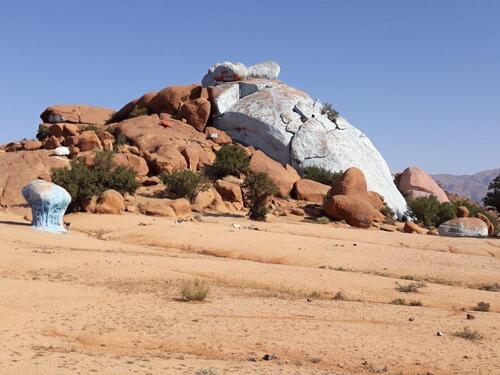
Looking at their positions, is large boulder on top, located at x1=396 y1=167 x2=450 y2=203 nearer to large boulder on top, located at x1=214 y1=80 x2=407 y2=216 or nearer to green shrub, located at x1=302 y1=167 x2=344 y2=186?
large boulder on top, located at x1=214 y1=80 x2=407 y2=216

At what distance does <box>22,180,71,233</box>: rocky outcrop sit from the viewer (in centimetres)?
1761

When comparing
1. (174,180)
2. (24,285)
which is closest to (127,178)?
(174,180)

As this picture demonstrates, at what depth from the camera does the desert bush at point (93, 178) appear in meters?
22.1

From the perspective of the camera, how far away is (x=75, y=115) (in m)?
41.5

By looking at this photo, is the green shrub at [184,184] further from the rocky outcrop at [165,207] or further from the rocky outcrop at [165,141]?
the rocky outcrop at [165,141]

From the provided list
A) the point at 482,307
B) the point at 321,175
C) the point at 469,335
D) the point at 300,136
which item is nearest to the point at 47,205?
the point at 482,307

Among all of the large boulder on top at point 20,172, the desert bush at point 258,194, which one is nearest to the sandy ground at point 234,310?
the desert bush at point 258,194

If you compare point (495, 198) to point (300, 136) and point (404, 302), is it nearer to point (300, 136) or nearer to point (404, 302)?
point (300, 136)

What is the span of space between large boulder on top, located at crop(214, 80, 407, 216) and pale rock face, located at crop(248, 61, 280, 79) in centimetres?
499

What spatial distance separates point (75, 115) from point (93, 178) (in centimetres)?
2032

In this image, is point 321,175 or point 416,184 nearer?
point 321,175

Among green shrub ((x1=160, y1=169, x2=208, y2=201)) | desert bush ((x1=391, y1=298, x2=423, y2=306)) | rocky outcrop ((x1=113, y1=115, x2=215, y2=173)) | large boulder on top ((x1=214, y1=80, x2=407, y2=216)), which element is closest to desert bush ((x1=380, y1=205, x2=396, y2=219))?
large boulder on top ((x1=214, y1=80, x2=407, y2=216))

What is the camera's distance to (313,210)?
96.8 feet

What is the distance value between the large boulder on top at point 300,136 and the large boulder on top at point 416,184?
4548 millimetres
